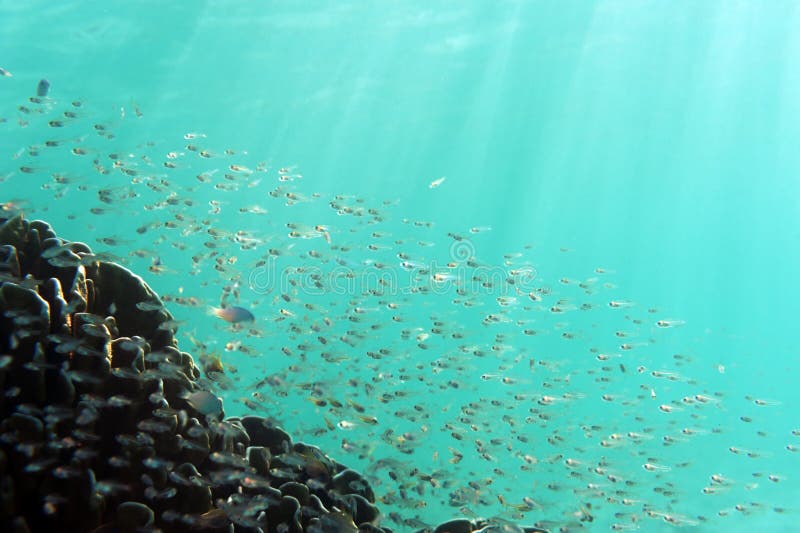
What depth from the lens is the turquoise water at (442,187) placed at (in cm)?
1140

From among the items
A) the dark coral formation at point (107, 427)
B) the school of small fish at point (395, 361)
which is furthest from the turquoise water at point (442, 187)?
the dark coral formation at point (107, 427)

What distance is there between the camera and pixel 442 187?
65875 millimetres

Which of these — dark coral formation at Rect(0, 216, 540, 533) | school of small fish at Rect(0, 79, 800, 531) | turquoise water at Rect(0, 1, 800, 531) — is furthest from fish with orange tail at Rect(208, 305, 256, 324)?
dark coral formation at Rect(0, 216, 540, 533)

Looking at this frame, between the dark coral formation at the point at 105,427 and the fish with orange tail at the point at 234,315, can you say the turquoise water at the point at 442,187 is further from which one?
the dark coral formation at the point at 105,427

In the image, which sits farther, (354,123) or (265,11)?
(354,123)

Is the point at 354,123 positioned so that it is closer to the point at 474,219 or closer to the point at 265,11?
the point at 265,11

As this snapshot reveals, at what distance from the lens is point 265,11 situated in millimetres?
30562

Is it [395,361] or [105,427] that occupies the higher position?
[105,427]

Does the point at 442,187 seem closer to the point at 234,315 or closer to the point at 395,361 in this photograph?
the point at 395,361

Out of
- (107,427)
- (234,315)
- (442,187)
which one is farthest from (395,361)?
(442,187)

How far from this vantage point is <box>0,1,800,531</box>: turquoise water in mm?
11398

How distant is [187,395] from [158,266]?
5718 millimetres

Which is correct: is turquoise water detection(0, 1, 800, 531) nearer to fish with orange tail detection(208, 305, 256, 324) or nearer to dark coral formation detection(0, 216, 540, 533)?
fish with orange tail detection(208, 305, 256, 324)

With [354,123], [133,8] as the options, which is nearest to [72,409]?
[133,8]
